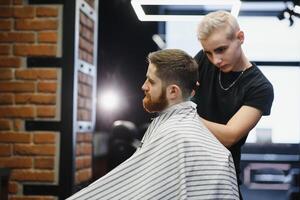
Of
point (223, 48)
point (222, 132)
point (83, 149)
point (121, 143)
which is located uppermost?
point (223, 48)

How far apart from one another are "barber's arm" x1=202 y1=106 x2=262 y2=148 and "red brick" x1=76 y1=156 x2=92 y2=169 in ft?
5.35

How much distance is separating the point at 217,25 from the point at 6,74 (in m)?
1.78

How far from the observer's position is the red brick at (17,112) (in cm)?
328

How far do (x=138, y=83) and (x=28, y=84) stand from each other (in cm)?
507

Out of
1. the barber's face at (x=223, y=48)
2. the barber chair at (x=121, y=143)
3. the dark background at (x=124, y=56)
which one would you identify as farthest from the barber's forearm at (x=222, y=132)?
the dark background at (x=124, y=56)

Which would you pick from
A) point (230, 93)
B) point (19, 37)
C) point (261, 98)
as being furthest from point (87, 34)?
point (261, 98)

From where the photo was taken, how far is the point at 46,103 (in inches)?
129

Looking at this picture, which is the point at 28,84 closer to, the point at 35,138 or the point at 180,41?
the point at 35,138

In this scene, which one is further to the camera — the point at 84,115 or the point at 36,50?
the point at 84,115

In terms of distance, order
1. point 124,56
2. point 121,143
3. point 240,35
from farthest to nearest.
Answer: point 124,56, point 121,143, point 240,35

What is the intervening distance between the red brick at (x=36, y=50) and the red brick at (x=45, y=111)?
1.19 ft

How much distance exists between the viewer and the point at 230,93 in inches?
87.3

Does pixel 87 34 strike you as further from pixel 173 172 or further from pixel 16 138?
pixel 173 172

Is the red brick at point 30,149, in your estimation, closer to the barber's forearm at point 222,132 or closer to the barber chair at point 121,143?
the barber's forearm at point 222,132
